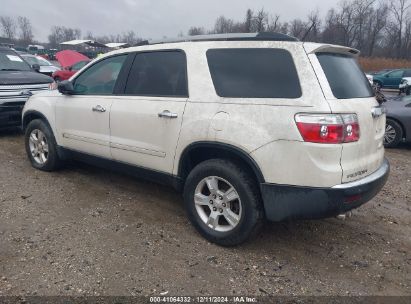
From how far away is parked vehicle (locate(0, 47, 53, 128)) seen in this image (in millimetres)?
7023

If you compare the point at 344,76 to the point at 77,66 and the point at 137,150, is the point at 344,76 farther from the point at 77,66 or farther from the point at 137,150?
the point at 77,66

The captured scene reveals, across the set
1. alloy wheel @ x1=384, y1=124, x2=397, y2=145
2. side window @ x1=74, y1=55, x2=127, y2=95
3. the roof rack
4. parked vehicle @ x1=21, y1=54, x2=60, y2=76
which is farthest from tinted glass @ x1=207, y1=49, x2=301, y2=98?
parked vehicle @ x1=21, y1=54, x2=60, y2=76

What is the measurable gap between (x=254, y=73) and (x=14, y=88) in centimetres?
584

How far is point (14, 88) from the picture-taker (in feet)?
23.7

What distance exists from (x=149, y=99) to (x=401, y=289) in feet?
9.33

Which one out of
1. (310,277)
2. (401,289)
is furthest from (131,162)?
(401,289)

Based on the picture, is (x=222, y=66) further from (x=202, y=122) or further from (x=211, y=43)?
(x=202, y=122)

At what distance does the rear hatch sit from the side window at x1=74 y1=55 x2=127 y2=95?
2283 mm

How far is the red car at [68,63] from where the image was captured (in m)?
16.3

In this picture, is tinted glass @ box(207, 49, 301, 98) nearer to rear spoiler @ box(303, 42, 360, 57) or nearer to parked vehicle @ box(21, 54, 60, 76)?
rear spoiler @ box(303, 42, 360, 57)

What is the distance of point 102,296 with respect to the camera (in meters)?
2.72

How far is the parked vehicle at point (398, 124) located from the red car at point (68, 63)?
13396 millimetres

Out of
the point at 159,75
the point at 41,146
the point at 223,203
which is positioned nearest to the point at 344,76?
the point at 223,203

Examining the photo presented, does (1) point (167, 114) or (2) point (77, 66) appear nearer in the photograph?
(1) point (167, 114)
